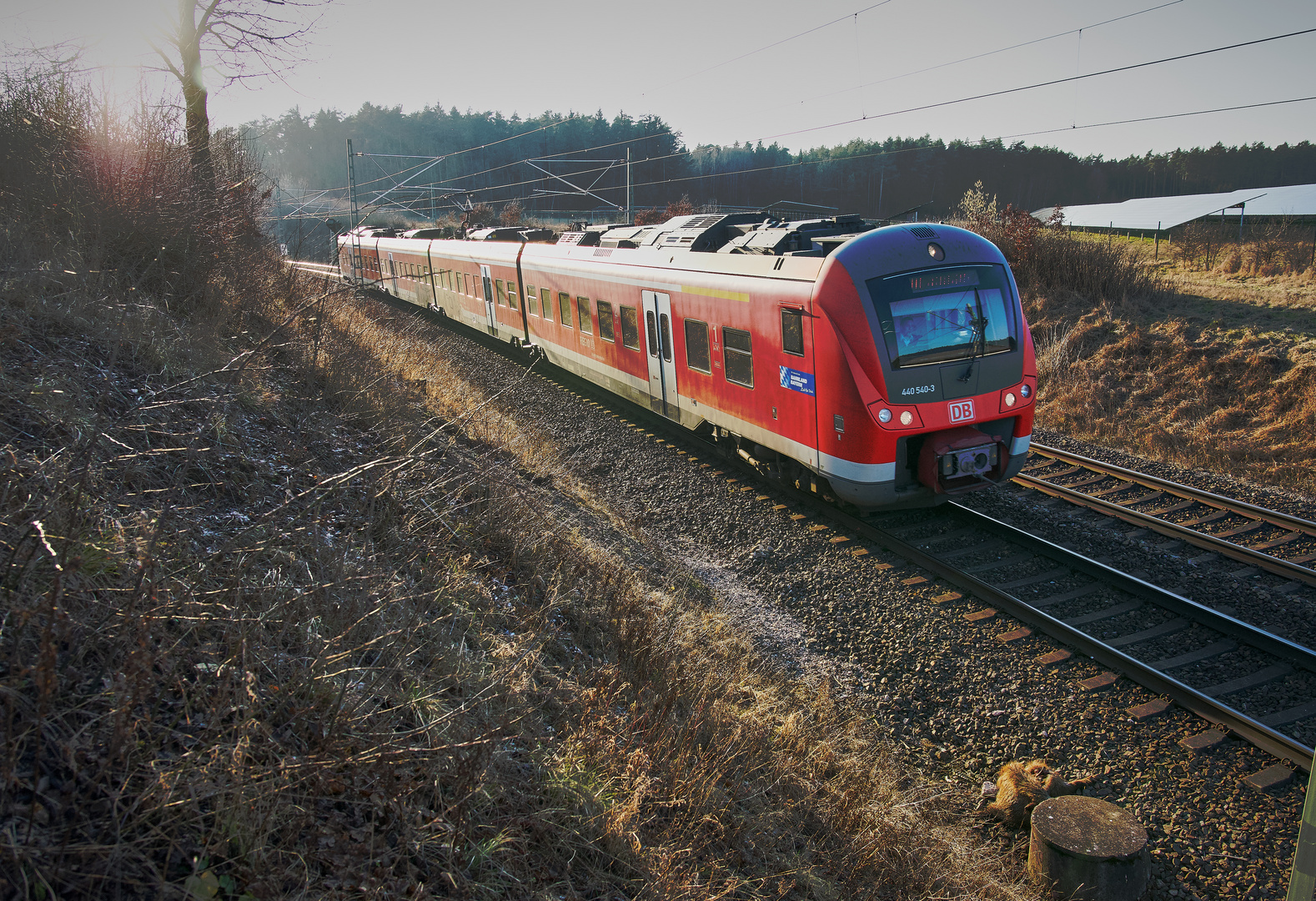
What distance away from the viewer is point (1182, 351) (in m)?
12.9

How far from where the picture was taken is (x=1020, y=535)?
6938mm

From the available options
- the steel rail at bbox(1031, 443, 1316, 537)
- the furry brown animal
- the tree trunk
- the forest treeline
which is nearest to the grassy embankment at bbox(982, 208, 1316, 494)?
the steel rail at bbox(1031, 443, 1316, 537)

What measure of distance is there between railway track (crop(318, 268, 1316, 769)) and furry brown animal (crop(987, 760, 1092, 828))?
1.17m

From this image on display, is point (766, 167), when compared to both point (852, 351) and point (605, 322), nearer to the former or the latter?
point (605, 322)

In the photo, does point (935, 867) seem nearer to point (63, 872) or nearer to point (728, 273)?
point (63, 872)

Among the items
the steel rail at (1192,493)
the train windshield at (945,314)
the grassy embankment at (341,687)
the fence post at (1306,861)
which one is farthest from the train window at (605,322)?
the fence post at (1306,861)

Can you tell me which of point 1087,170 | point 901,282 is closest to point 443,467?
point 901,282

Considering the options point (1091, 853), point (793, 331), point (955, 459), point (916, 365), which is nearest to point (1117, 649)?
point (955, 459)

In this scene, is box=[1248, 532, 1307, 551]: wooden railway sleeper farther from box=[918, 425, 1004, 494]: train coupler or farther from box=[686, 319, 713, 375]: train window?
box=[686, 319, 713, 375]: train window

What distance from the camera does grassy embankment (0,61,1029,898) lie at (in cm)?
232

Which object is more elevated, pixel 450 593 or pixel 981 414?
pixel 981 414

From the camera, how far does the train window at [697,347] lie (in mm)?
9156

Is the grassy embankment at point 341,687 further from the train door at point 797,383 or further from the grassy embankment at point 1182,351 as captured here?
the grassy embankment at point 1182,351

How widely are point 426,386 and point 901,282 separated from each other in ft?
27.2
